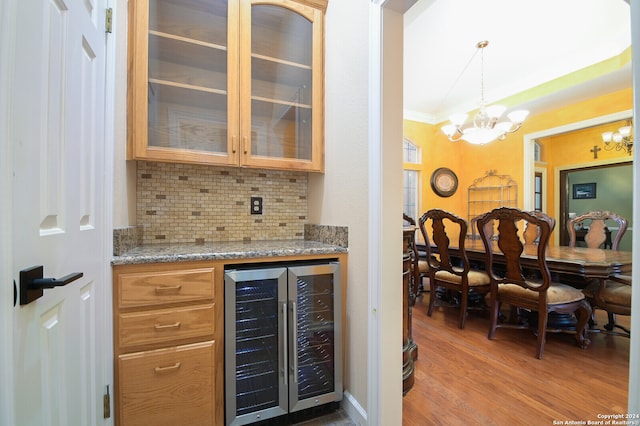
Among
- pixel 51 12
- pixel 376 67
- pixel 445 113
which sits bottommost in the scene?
pixel 51 12

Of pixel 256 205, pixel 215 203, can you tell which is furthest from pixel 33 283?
pixel 256 205

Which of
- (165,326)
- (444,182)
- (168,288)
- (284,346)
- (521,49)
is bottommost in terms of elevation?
(284,346)

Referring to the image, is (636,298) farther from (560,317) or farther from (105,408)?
(560,317)

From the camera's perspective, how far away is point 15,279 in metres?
0.56

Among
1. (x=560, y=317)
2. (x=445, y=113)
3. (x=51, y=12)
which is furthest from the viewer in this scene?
(x=445, y=113)

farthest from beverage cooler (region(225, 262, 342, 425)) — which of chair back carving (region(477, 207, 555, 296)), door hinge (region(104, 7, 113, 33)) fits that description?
chair back carving (region(477, 207, 555, 296))

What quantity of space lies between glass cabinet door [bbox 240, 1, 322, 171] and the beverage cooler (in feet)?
2.39

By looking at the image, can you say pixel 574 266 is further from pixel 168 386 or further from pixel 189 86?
pixel 189 86

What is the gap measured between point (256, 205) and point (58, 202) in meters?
1.19

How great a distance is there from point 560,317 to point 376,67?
2.92m

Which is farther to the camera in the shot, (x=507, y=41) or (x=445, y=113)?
(x=445, y=113)

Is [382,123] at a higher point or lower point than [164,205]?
higher

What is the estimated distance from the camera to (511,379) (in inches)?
70.5

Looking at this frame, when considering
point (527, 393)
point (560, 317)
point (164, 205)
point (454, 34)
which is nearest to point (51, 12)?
point (164, 205)
